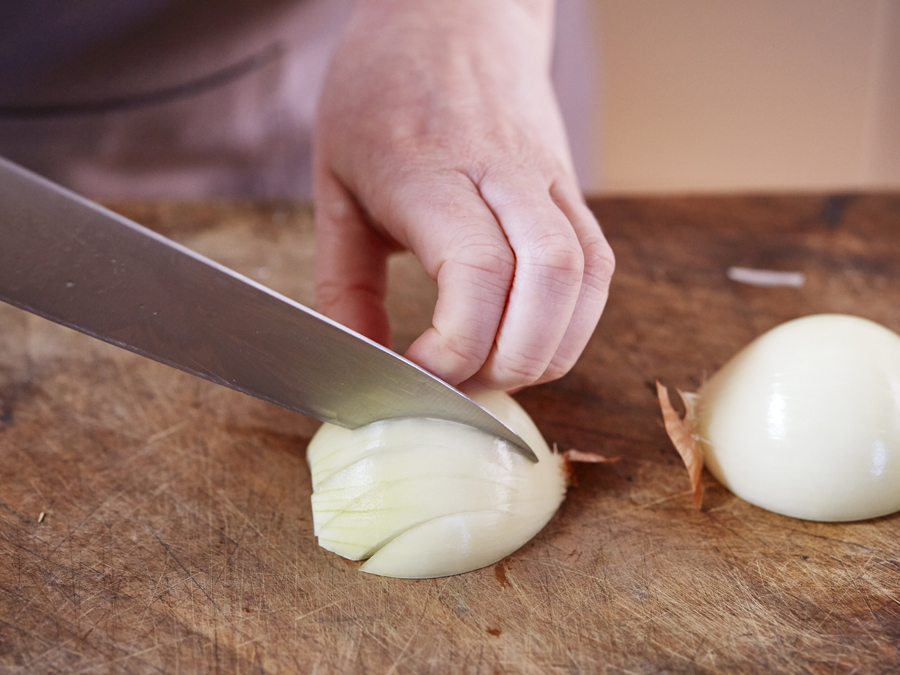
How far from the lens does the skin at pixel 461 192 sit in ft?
2.54

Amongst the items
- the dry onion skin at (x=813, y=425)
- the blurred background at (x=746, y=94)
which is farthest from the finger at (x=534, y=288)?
the blurred background at (x=746, y=94)

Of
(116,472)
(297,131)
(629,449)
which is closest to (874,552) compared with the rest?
(629,449)

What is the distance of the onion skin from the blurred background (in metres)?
1.85

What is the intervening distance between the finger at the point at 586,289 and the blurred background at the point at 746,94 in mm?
1876

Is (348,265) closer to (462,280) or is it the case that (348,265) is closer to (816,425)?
(462,280)

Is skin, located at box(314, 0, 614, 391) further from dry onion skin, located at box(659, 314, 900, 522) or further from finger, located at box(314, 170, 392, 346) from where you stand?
dry onion skin, located at box(659, 314, 900, 522)

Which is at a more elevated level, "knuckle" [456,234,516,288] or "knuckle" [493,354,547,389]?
"knuckle" [456,234,516,288]

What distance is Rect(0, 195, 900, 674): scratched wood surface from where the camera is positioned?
0.74 metres

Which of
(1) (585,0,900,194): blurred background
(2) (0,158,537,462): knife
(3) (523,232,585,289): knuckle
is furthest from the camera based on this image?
(1) (585,0,900,194): blurred background

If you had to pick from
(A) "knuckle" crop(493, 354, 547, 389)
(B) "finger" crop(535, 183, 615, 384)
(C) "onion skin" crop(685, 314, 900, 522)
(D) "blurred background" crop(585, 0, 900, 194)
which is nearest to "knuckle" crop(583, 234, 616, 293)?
(B) "finger" crop(535, 183, 615, 384)

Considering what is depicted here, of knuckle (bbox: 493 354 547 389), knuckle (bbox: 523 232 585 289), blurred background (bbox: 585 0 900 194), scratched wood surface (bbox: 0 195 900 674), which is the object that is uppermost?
knuckle (bbox: 523 232 585 289)

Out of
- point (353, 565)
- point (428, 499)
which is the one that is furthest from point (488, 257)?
point (353, 565)

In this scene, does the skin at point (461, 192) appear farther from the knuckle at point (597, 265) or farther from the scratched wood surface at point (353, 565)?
the scratched wood surface at point (353, 565)

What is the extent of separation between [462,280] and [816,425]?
1.50 ft
